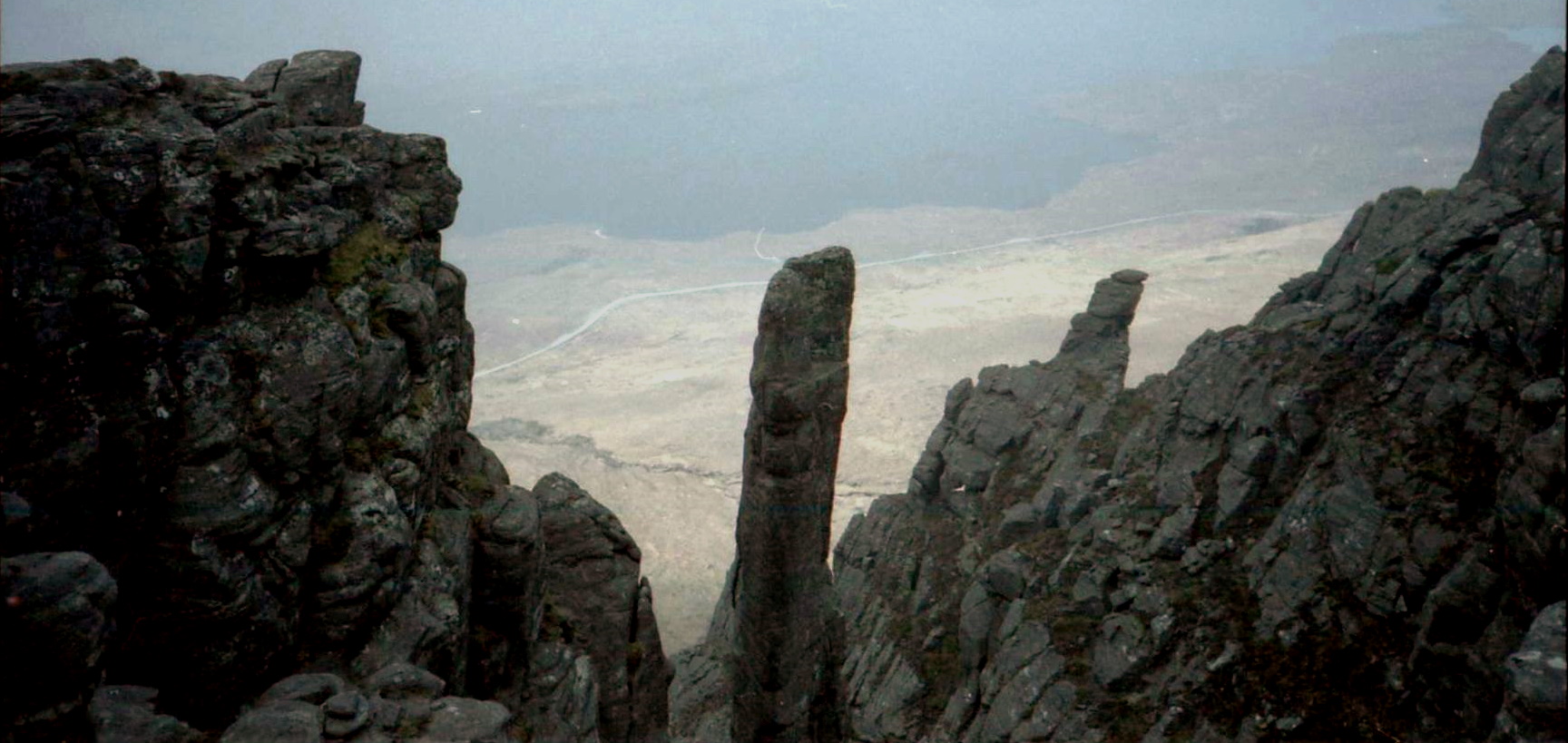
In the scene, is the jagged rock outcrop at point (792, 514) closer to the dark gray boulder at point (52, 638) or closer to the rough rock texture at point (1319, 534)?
the rough rock texture at point (1319, 534)

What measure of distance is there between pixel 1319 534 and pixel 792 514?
13.7 metres

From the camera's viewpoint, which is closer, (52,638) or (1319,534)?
(52,638)

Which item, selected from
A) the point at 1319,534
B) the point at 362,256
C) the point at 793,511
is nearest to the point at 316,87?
the point at 362,256

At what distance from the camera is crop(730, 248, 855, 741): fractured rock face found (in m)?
19.1

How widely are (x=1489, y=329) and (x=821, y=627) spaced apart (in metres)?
16.7

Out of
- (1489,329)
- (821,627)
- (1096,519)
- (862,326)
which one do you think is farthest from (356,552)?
(862,326)

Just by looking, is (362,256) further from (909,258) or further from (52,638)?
(909,258)

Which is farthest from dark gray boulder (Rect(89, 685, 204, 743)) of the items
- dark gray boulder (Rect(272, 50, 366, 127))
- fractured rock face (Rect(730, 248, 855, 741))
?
dark gray boulder (Rect(272, 50, 366, 127))

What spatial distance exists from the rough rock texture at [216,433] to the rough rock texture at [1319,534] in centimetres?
1541

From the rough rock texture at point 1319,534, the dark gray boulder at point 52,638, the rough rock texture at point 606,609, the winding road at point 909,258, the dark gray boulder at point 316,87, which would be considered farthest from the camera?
the winding road at point 909,258

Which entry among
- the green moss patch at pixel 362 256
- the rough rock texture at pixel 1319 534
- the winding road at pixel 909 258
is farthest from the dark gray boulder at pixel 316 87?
the winding road at pixel 909 258

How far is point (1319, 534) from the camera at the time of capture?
75.9ft

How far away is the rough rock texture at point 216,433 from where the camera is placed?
1208 cm

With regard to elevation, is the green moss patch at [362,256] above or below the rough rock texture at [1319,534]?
above
